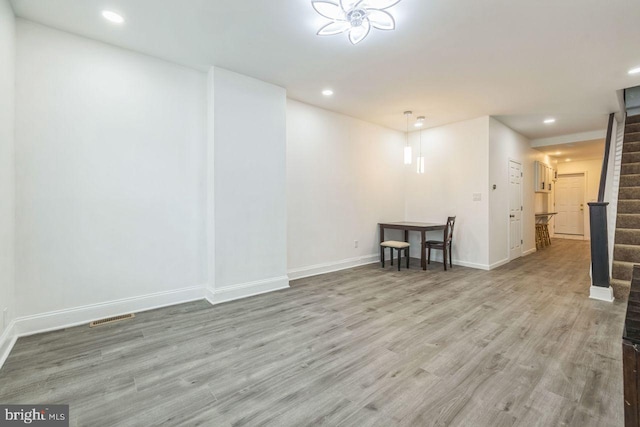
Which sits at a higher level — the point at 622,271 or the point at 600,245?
the point at 600,245

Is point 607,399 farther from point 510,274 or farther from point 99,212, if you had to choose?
point 99,212

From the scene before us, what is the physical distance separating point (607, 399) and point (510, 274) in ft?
11.3

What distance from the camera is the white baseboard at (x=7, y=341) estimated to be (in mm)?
2170

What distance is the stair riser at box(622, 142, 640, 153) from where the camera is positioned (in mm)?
5047

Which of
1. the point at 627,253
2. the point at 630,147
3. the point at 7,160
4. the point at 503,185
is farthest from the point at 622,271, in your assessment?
the point at 7,160

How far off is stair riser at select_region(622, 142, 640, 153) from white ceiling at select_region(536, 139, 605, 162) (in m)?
1.62

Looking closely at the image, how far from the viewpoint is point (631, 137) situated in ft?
16.9

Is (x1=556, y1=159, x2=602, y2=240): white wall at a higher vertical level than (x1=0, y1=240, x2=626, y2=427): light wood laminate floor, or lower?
higher

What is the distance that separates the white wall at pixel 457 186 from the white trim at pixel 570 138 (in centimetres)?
315

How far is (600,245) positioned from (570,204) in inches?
314

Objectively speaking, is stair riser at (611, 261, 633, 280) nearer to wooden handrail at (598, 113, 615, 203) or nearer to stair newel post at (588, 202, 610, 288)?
stair newel post at (588, 202, 610, 288)

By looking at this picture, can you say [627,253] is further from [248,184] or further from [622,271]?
[248,184]

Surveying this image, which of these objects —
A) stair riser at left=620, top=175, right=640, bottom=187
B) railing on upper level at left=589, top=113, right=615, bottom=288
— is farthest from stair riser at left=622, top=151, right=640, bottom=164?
railing on upper level at left=589, top=113, right=615, bottom=288

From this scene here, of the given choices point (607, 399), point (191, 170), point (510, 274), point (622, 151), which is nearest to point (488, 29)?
point (607, 399)
